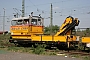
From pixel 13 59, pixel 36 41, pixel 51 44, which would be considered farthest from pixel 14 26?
pixel 13 59

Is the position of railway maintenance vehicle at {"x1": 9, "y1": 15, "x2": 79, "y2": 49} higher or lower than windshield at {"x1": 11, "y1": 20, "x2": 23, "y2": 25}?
lower

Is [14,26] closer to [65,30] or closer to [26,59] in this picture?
[65,30]

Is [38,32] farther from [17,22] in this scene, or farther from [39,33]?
[17,22]

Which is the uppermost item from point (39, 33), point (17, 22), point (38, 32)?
point (17, 22)

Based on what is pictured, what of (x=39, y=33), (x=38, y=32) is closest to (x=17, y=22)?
(x=38, y=32)

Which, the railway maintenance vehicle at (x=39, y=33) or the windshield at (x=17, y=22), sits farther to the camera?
the windshield at (x=17, y=22)

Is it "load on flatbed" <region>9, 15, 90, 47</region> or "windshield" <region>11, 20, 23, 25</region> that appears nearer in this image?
"load on flatbed" <region>9, 15, 90, 47</region>

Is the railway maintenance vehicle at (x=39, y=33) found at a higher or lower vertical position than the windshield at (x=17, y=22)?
lower

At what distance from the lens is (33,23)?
22516mm

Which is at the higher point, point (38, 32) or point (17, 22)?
point (17, 22)

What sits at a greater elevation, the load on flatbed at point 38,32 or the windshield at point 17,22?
the windshield at point 17,22

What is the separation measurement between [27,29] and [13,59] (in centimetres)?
928

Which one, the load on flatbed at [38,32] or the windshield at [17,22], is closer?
the load on flatbed at [38,32]

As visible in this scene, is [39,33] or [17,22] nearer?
[39,33]
